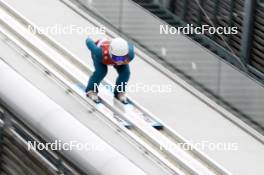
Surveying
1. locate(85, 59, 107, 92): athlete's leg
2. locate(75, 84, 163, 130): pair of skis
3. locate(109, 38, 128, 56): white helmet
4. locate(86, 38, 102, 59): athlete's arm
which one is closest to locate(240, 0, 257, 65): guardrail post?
locate(75, 84, 163, 130): pair of skis

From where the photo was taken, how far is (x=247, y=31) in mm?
15008

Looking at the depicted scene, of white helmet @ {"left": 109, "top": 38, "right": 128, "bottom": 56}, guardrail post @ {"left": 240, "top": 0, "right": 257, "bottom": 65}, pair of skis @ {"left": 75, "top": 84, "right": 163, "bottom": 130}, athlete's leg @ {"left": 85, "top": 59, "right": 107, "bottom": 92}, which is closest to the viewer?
white helmet @ {"left": 109, "top": 38, "right": 128, "bottom": 56}

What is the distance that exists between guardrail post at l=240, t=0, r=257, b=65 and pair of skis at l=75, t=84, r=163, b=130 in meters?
3.65

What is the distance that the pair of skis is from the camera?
441 inches

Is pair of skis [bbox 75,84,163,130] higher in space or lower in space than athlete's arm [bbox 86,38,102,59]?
lower

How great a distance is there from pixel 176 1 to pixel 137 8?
175 cm

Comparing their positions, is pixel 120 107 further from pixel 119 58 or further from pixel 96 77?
pixel 119 58

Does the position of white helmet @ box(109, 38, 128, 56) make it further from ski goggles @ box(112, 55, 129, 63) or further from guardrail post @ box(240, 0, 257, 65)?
guardrail post @ box(240, 0, 257, 65)

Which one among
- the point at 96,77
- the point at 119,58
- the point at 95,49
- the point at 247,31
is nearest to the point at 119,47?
the point at 119,58

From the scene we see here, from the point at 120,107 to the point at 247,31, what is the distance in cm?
408

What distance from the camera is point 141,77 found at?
45.5 feet

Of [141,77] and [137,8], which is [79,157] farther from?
[137,8]

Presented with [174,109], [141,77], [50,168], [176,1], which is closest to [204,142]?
[174,109]

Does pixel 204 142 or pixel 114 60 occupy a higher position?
pixel 114 60
